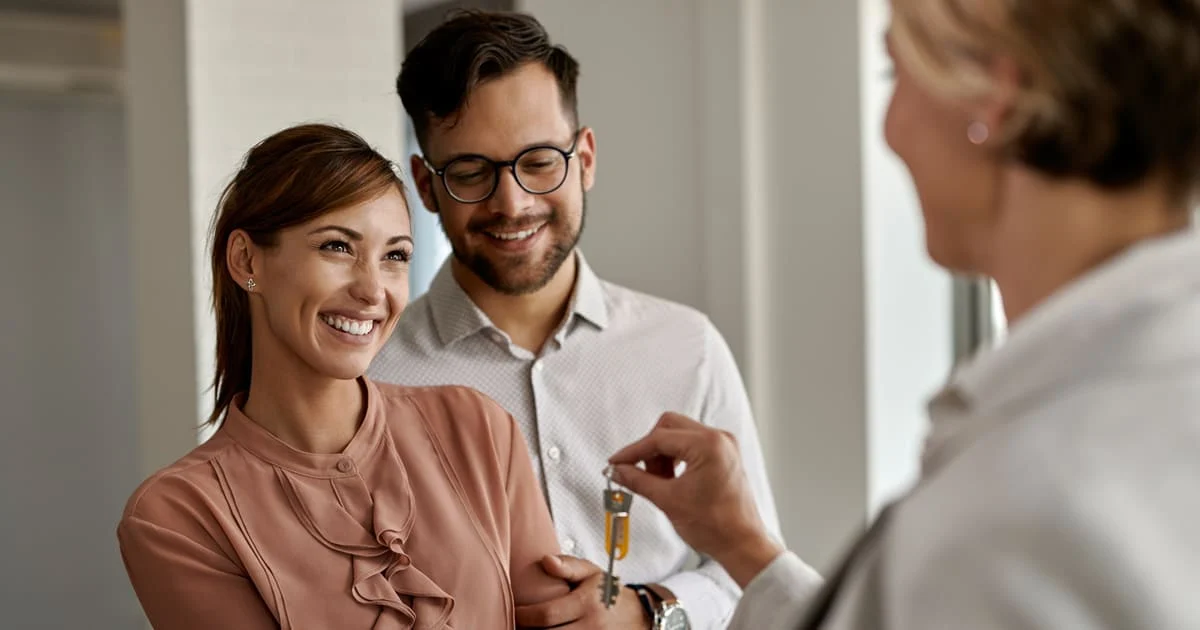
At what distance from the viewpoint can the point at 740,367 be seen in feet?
11.2

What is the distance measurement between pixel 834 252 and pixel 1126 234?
235 centimetres

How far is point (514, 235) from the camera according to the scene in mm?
2123

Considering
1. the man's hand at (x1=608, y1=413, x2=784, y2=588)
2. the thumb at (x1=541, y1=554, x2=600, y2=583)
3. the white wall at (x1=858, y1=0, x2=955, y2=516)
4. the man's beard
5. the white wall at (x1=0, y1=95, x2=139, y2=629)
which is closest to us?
the man's hand at (x1=608, y1=413, x2=784, y2=588)

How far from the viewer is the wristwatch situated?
6.07 ft

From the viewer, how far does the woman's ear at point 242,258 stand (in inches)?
67.1

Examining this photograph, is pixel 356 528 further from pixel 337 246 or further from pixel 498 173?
pixel 498 173

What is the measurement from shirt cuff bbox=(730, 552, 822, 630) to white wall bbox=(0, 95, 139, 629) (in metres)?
5.95

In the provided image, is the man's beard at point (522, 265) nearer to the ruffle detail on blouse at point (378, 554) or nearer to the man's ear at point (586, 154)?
the man's ear at point (586, 154)

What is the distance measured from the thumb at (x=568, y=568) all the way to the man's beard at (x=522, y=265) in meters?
0.56

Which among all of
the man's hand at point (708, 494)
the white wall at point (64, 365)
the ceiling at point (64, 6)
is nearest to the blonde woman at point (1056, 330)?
the man's hand at point (708, 494)

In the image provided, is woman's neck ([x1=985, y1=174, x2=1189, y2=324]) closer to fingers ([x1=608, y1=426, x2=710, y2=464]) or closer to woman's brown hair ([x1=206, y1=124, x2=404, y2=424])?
fingers ([x1=608, y1=426, x2=710, y2=464])

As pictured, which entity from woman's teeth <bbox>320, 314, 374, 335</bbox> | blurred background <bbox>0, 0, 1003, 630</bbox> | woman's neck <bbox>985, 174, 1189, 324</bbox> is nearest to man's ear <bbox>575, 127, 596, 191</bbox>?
Result: woman's teeth <bbox>320, 314, 374, 335</bbox>

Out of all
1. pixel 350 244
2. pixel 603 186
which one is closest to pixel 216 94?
pixel 603 186

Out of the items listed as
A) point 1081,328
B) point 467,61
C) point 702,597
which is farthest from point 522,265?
point 1081,328
